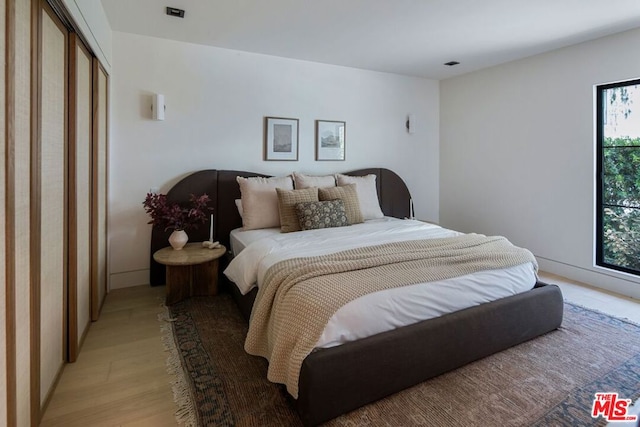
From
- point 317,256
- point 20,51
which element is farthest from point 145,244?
point 20,51

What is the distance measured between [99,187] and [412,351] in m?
2.70

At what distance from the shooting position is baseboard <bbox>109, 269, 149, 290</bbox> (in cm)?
338

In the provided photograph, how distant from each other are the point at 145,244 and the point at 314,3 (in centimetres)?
271

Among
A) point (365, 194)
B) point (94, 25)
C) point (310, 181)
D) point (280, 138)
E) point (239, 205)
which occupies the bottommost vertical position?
point (239, 205)

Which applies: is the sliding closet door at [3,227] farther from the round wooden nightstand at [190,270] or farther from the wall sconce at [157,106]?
the wall sconce at [157,106]

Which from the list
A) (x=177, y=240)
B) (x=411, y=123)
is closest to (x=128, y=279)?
(x=177, y=240)

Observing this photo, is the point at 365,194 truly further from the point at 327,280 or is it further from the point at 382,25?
the point at 327,280

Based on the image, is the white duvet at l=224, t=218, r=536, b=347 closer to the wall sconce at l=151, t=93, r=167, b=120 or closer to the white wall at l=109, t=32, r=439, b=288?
the white wall at l=109, t=32, r=439, b=288

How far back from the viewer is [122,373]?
2041 mm

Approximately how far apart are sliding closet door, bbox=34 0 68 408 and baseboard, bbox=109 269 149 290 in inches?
55.0

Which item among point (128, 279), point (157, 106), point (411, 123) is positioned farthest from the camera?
point (411, 123)

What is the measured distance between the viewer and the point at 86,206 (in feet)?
8.05

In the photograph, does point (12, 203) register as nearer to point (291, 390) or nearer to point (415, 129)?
point (291, 390)

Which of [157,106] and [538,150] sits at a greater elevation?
[157,106]
